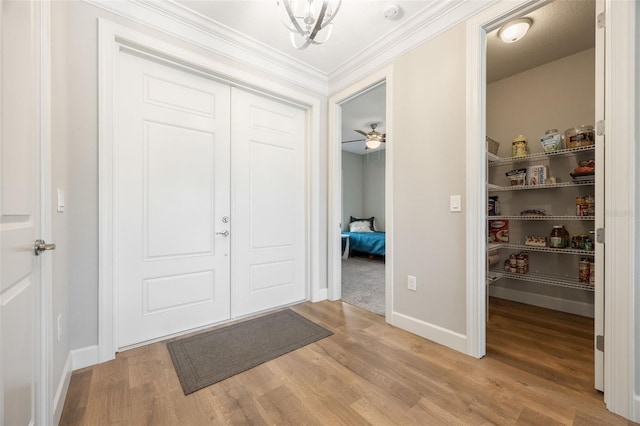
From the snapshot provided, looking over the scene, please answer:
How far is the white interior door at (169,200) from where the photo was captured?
6.37 ft

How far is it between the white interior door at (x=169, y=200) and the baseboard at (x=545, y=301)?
130 inches

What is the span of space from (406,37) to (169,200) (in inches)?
98.9

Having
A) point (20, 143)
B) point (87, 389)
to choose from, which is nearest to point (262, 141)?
point (20, 143)

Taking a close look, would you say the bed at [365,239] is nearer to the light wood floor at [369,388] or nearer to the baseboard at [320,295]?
the baseboard at [320,295]

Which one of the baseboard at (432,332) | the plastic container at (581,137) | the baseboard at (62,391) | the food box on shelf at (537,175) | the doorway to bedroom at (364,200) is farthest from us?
the doorway to bedroom at (364,200)

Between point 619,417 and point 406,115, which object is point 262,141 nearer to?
point 406,115

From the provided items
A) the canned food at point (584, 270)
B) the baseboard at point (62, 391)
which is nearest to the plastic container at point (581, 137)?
the canned food at point (584, 270)

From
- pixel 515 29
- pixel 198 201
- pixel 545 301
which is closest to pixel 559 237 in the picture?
pixel 545 301

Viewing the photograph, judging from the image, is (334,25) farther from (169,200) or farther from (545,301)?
Answer: (545,301)

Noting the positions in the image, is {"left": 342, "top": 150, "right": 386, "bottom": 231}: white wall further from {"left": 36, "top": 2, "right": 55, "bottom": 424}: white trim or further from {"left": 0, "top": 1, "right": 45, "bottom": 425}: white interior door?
{"left": 0, "top": 1, "right": 45, "bottom": 425}: white interior door

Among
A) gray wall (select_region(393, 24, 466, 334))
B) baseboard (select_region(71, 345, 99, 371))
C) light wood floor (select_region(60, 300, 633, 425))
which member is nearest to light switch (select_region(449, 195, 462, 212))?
gray wall (select_region(393, 24, 466, 334))

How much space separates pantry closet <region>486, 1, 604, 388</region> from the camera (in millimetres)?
2432

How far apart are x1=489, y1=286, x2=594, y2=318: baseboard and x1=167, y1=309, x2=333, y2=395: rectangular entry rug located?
7.99ft

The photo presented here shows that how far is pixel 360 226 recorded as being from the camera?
21.3 feet
